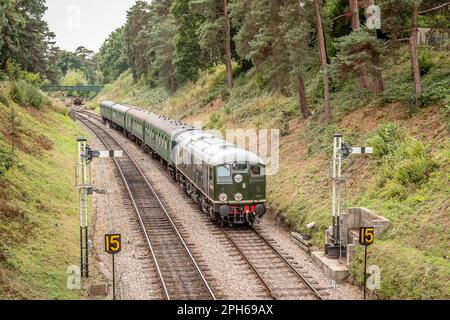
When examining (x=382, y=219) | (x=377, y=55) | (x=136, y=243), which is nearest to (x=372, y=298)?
(x=382, y=219)

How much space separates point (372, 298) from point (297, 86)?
1752cm

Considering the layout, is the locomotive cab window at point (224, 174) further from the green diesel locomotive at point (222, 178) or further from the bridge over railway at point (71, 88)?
the bridge over railway at point (71, 88)

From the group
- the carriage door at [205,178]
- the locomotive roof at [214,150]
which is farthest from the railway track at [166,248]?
the locomotive roof at [214,150]

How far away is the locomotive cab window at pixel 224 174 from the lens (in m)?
24.2

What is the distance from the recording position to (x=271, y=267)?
20.0 meters

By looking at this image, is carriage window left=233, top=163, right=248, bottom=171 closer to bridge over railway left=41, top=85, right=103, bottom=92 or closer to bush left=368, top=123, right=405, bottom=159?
bush left=368, top=123, right=405, bottom=159

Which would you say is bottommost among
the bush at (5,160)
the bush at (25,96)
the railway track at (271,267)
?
the railway track at (271,267)

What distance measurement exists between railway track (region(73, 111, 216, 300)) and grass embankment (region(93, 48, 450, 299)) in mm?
4850

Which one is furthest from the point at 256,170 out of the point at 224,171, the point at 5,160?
the point at 5,160

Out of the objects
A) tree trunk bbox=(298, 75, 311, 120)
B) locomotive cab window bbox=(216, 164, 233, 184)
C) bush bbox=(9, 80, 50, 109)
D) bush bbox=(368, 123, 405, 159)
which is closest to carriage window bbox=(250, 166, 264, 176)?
locomotive cab window bbox=(216, 164, 233, 184)

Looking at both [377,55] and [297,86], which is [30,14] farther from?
[377,55]

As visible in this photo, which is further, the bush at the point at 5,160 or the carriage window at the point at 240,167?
the carriage window at the point at 240,167

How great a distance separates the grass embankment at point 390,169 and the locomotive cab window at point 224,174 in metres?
3.18

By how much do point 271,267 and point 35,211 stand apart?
30.5 ft
